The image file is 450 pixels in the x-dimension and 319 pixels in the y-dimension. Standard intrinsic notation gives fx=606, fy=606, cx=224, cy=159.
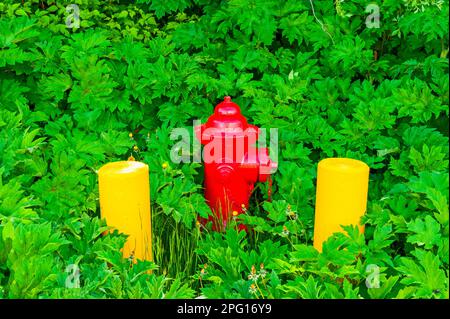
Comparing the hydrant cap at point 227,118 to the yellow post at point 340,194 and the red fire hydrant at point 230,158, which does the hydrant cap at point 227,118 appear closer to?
the red fire hydrant at point 230,158

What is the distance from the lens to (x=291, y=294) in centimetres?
288

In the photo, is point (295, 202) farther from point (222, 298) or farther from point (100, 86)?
point (100, 86)

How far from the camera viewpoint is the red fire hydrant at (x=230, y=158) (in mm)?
3643

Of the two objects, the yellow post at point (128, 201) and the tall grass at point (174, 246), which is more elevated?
the yellow post at point (128, 201)

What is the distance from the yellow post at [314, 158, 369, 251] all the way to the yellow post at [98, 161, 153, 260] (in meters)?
0.96

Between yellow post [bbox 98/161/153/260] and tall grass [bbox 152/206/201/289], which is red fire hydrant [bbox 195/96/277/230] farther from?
yellow post [bbox 98/161/153/260]

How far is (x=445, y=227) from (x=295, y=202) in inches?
38.8

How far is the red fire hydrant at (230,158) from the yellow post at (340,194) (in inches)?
19.7

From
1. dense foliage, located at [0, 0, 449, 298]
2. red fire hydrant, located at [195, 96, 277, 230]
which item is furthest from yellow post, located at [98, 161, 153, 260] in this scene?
red fire hydrant, located at [195, 96, 277, 230]

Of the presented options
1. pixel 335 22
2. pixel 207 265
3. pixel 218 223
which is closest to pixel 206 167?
pixel 218 223

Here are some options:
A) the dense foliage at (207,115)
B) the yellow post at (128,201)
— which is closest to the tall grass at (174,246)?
the dense foliage at (207,115)

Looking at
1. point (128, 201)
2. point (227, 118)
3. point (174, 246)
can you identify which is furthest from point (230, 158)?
point (128, 201)

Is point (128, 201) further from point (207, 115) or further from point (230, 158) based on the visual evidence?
point (207, 115)

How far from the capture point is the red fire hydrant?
143 inches
